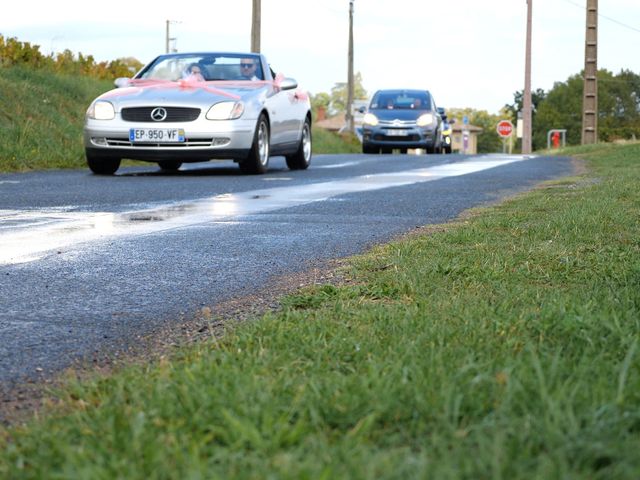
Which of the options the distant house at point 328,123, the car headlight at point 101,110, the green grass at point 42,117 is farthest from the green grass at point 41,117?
the distant house at point 328,123

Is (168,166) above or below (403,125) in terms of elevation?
below

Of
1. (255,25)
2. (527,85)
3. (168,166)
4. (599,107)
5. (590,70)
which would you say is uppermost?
(255,25)

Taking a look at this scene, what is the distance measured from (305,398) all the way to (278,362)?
505 millimetres

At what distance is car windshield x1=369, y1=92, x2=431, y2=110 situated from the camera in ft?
105

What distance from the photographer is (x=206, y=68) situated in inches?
615

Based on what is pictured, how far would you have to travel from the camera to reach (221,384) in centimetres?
273

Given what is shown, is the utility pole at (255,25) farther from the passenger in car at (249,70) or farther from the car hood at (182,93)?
the car hood at (182,93)

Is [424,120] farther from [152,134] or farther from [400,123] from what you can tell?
[152,134]

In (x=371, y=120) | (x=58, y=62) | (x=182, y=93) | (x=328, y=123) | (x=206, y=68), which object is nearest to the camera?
(x=182, y=93)

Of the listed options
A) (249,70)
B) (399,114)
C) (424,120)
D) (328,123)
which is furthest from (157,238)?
(328,123)

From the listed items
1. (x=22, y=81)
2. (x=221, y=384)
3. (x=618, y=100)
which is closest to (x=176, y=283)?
(x=221, y=384)

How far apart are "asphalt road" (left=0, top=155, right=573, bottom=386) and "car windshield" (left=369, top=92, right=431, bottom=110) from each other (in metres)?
18.2

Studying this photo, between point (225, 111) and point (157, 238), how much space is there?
757cm

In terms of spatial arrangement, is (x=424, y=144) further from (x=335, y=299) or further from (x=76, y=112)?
(x=335, y=299)
